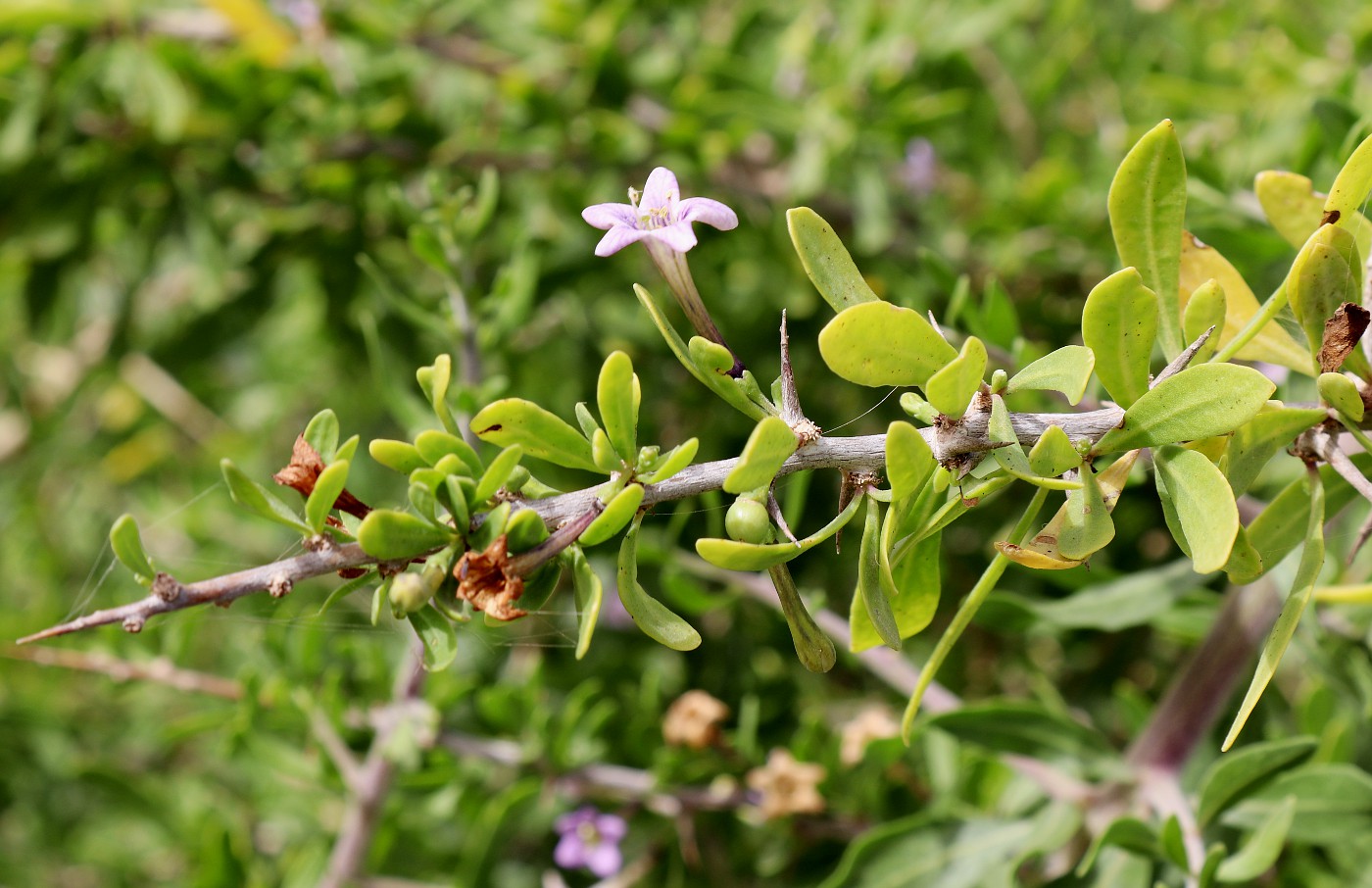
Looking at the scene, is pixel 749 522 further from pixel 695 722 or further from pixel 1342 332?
pixel 695 722

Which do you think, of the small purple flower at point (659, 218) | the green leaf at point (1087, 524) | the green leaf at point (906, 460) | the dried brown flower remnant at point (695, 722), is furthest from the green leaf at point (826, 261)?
the dried brown flower remnant at point (695, 722)

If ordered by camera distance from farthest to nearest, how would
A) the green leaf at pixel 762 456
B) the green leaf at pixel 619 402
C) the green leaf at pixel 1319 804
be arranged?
the green leaf at pixel 1319 804
the green leaf at pixel 619 402
the green leaf at pixel 762 456

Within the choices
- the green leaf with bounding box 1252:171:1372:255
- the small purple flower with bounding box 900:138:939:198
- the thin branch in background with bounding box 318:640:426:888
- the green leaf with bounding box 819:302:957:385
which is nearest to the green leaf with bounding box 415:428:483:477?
the green leaf with bounding box 819:302:957:385

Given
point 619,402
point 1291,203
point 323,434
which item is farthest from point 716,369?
point 1291,203

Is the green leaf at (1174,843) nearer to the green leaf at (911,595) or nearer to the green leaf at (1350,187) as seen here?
the green leaf at (911,595)

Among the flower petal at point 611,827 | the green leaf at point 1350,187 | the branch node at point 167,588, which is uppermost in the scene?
the green leaf at point 1350,187

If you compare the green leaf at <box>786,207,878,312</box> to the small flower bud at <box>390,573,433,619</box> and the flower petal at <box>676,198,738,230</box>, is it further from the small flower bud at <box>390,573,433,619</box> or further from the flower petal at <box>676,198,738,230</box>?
the small flower bud at <box>390,573,433,619</box>

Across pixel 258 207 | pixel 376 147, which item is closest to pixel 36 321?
pixel 258 207
